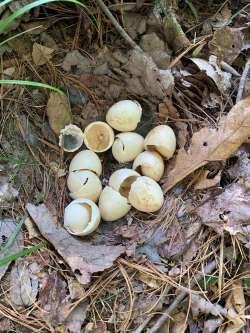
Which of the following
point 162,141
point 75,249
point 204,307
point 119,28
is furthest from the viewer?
point 119,28

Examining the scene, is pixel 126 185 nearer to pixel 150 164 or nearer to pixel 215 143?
pixel 150 164

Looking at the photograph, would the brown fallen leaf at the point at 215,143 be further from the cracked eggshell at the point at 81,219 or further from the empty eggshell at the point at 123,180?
the cracked eggshell at the point at 81,219

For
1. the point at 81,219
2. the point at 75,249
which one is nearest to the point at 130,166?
the point at 81,219

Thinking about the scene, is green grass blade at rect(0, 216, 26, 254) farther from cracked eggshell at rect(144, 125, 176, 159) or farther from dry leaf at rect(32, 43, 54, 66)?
dry leaf at rect(32, 43, 54, 66)

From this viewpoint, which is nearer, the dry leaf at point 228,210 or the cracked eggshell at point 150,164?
the dry leaf at point 228,210

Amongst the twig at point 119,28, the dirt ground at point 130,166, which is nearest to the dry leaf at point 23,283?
the dirt ground at point 130,166

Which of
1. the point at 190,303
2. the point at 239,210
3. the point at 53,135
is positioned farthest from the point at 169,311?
the point at 53,135

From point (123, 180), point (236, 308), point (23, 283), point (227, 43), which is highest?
point (227, 43)

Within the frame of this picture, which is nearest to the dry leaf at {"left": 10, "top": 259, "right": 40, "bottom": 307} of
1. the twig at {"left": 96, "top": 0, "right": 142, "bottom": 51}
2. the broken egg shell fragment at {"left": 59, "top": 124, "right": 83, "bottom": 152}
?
the broken egg shell fragment at {"left": 59, "top": 124, "right": 83, "bottom": 152}
